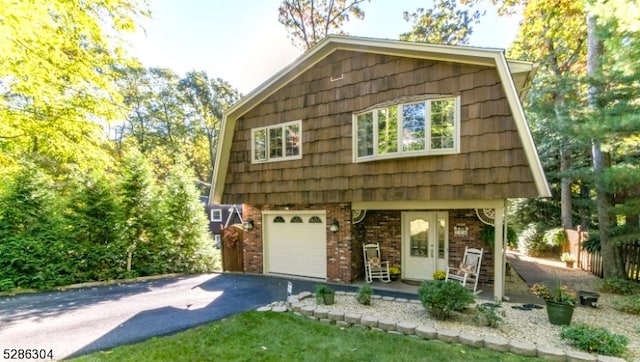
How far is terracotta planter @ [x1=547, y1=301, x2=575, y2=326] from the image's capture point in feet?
15.7

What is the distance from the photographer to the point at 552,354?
3.89 meters

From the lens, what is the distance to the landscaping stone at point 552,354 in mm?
3842

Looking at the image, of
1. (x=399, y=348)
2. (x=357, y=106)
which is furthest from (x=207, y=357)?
(x=357, y=106)

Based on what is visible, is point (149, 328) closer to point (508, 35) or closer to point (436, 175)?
point (436, 175)

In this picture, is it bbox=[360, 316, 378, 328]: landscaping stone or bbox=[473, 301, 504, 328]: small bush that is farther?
bbox=[360, 316, 378, 328]: landscaping stone

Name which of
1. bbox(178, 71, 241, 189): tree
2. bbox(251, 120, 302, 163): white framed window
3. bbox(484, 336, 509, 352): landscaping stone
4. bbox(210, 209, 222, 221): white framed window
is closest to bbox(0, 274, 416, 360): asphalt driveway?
bbox(484, 336, 509, 352): landscaping stone

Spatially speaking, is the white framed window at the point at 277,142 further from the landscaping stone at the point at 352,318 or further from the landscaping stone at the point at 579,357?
the landscaping stone at the point at 579,357

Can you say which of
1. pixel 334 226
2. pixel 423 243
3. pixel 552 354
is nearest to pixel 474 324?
pixel 552 354

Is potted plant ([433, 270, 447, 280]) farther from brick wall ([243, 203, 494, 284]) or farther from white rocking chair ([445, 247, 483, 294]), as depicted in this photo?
brick wall ([243, 203, 494, 284])

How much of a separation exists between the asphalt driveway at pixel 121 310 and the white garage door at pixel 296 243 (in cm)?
56

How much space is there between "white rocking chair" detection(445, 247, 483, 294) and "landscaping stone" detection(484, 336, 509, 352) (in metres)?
2.67

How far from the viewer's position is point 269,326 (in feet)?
16.6

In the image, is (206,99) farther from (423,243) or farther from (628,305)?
(628,305)

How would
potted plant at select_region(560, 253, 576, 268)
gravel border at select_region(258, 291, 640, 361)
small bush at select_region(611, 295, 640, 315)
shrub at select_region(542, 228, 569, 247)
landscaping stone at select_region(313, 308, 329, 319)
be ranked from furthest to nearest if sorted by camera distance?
shrub at select_region(542, 228, 569, 247) → potted plant at select_region(560, 253, 576, 268) → small bush at select_region(611, 295, 640, 315) → landscaping stone at select_region(313, 308, 329, 319) → gravel border at select_region(258, 291, 640, 361)
